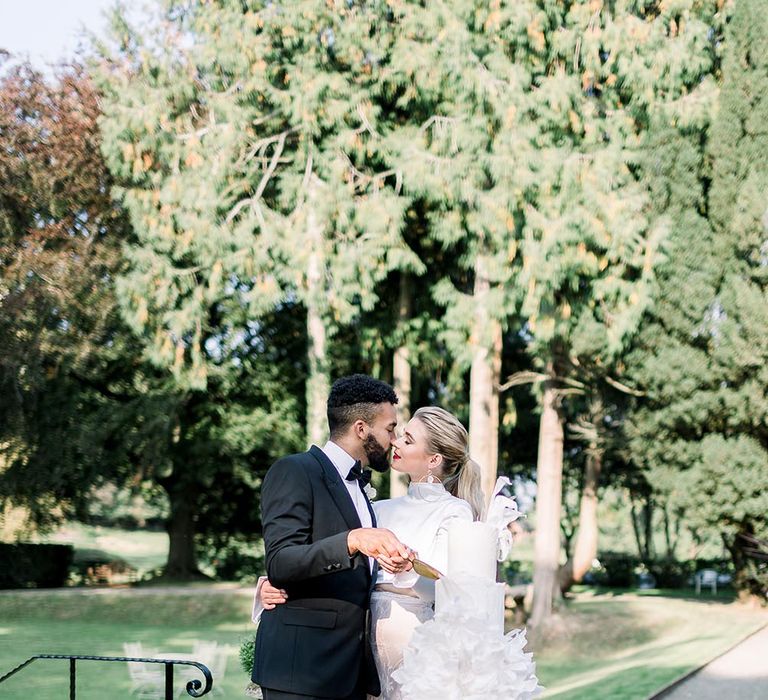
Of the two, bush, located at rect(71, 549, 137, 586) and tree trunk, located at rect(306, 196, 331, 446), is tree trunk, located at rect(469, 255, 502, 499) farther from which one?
bush, located at rect(71, 549, 137, 586)

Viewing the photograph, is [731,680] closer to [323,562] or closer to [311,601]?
[311,601]

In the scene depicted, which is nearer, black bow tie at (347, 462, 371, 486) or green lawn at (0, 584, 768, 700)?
black bow tie at (347, 462, 371, 486)

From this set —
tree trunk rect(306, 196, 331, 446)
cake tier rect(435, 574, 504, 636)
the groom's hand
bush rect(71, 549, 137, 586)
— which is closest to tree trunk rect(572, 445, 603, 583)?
tree trunk rect(306, 196, 331, 446)

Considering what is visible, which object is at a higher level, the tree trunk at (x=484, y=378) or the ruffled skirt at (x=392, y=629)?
the tree trunk at (x=484, y=378)

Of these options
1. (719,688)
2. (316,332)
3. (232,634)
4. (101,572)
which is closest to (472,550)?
(719,688)

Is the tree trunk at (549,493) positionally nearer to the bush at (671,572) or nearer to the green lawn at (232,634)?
the green lawn at (232,634)

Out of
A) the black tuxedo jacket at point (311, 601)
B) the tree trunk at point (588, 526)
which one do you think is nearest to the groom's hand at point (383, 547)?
the black tuxedo jacket at point (311, 601)

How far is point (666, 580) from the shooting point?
3197cm

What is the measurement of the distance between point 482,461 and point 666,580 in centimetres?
1472

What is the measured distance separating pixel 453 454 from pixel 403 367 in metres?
17.5

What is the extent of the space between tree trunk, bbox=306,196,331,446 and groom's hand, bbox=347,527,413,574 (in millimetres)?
15507

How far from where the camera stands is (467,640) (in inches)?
127

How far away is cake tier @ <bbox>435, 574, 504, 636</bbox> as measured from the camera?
10.6 ft

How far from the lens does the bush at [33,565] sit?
26188 mm
